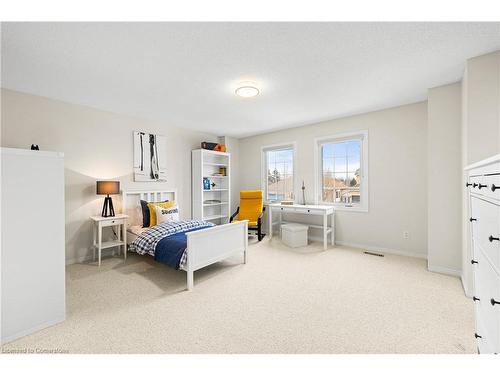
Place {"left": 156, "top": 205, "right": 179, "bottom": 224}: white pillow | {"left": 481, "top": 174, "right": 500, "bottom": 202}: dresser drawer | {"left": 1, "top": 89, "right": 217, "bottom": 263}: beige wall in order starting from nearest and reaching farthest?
{"left": 481, "top": 174, "right": 500, "bottom": 202}: dresser drawer
{"left": 1, "top": 89, "right": 217, "bottom": 263}: beige wall
{"left": 156, "top": 205, "right": 179, "bottom": 224}: white pillow

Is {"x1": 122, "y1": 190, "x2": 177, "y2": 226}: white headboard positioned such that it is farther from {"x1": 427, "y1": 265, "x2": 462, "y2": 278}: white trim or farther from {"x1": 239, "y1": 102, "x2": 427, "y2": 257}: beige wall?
{"x1": 427, "y1": 265, "x2": 462, "y2": 278}: white trim

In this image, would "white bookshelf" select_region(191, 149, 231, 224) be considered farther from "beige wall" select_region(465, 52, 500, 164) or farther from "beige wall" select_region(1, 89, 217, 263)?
"beige wall" select_region(465, 52, 500, 164)

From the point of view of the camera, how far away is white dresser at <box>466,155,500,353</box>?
3.01 feet

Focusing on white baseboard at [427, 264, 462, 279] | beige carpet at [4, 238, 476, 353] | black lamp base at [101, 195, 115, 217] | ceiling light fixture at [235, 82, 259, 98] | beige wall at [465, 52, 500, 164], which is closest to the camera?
beige carpet at [4, 238, 476, 353]

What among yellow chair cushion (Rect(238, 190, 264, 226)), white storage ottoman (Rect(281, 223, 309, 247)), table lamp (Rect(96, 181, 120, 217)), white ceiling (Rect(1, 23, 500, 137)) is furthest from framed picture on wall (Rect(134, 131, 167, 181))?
white storage ottoman (Rect(281, 223, 309, 247))

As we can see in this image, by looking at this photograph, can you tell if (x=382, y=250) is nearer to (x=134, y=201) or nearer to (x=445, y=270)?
(x=445, y=270)

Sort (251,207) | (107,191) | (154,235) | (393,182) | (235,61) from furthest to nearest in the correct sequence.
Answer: (251,207)
(393,182)
(107,191)
(154,235)
(235,61)

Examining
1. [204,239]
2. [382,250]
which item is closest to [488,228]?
[204,239]

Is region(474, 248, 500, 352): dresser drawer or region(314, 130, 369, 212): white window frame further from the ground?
region(314, 130, 369, 212): white window frame

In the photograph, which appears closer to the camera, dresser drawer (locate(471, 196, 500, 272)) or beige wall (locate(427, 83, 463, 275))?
dresser drawer (locate(471, 196, 500, 272))

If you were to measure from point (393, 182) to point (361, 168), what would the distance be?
591mm

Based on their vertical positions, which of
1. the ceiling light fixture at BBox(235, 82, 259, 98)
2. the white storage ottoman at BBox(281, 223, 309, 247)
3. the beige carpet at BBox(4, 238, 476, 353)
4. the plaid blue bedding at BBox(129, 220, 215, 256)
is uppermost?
the ceiling light fixture at BBox(235, 82, 259, 98)

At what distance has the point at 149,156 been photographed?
14.3ft

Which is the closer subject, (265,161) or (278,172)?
(278,172)
